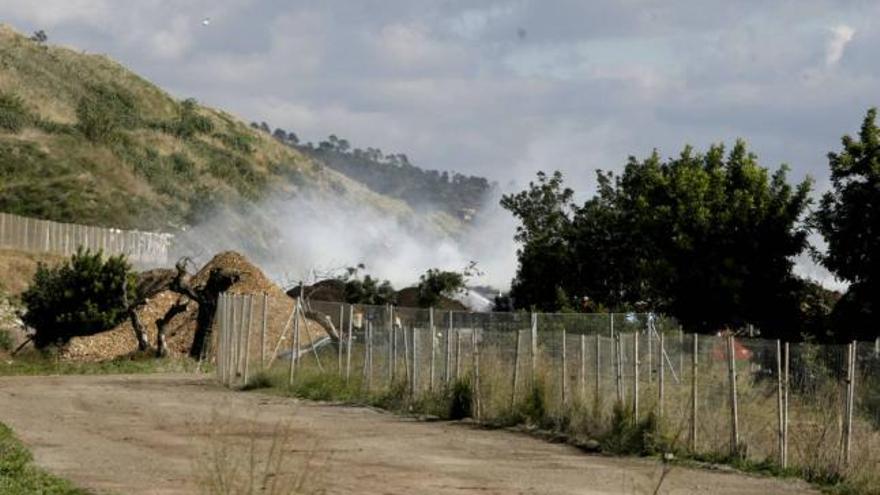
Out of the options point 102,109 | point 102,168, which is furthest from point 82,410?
point 102,109

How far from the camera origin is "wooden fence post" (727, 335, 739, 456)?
922 inches

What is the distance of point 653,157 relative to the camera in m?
63.6

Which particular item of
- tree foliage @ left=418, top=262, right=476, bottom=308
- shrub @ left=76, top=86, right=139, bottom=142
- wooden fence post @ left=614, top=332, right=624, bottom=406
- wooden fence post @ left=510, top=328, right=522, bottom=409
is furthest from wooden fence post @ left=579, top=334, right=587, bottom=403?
shrub @ left=76, top=86, right=139, bottom=142

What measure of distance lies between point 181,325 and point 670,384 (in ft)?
111

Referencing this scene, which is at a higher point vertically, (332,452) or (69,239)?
(69,239)

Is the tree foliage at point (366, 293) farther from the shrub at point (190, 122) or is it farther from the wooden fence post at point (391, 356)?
the shrub at point (190, 122)

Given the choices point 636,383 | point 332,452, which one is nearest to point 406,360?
point 636,383

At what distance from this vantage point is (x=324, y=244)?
142m

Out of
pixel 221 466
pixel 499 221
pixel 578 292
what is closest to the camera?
pixel 221 466

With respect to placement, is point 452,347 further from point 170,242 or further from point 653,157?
point 170,242

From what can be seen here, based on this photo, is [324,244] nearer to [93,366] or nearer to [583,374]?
[93,366]

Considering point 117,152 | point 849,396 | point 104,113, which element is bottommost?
point 849,396

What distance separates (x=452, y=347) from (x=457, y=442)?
19.7 ft

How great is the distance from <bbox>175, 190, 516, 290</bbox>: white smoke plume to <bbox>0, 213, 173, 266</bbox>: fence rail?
34.1 feet
